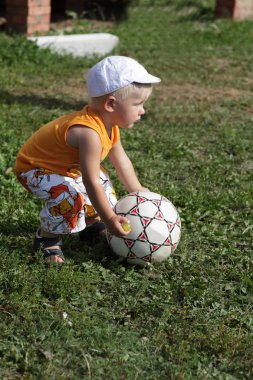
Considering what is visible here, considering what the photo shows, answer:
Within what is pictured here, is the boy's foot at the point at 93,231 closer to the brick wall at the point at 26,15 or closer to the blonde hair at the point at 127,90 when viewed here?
the blonde hair at the point at 127,90

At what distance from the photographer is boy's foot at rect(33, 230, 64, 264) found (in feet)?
14.3

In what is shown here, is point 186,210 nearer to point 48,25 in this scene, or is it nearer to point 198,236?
point 198,236

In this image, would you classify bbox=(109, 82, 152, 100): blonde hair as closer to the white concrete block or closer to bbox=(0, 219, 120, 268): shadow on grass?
bbox=(0, 219, 120, 268): shadow on grass

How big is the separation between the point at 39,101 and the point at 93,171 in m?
3.59

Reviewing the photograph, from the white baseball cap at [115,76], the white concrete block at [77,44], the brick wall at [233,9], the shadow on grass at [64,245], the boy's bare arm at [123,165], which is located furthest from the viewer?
the brick wall at [233,9]

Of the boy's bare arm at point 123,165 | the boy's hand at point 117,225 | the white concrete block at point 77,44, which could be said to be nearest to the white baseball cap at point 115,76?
the boy's bare arm at point 123,165

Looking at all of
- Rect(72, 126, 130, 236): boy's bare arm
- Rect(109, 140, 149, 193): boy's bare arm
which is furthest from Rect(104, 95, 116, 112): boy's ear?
Rect(109, 140, 149, 193): boy's bare arm

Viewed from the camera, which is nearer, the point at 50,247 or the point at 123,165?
the point at 50,247

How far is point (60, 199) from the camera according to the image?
14.2 ft

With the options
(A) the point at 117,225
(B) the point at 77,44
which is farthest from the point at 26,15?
(A) the point at 117,225

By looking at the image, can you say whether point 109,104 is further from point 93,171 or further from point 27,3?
point 27,3

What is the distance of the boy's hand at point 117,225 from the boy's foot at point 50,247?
0.40 m

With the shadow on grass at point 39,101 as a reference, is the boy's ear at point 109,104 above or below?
above

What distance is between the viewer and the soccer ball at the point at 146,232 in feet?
14.3
